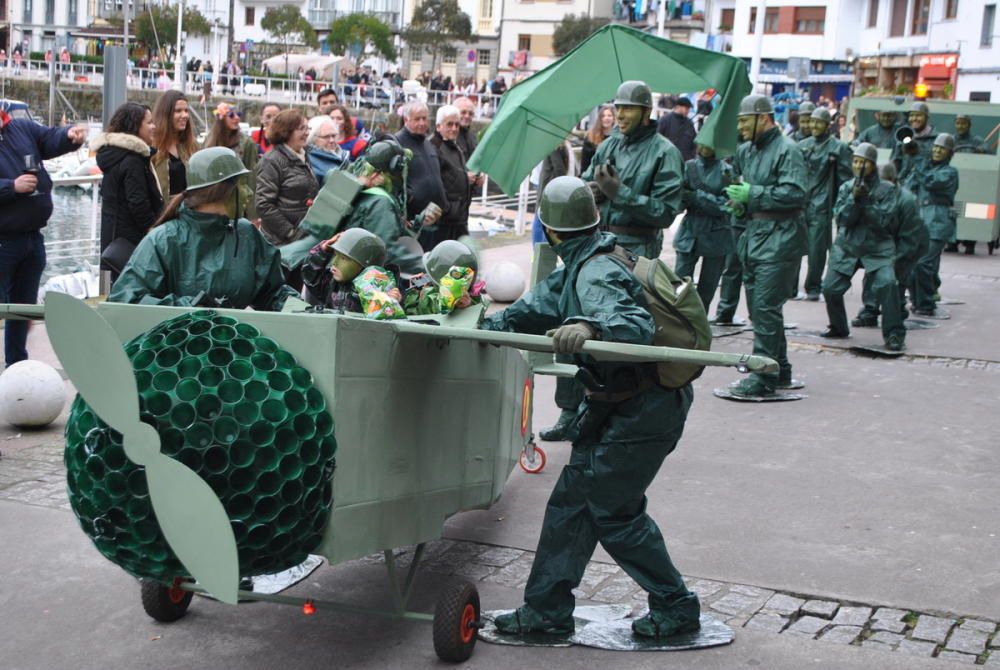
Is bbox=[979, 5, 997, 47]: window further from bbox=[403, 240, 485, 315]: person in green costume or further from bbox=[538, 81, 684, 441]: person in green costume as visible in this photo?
bbox=[403, 240, 485, 315]: person in green costume

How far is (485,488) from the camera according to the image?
5.61 m

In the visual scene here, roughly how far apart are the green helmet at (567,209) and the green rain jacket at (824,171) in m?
9.55

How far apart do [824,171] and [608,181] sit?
6542mm

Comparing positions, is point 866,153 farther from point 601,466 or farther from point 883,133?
point 601,466

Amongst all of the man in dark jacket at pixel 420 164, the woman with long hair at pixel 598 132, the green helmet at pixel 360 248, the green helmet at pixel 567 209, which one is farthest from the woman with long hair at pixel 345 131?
the green helmet at pixel 567 209

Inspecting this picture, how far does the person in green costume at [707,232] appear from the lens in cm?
1159

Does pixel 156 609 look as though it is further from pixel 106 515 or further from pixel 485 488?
pixel 485 488

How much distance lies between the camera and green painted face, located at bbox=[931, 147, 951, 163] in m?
15.3

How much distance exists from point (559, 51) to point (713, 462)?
64.8 metres

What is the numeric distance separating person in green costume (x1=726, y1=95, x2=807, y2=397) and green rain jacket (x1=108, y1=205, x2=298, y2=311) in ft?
16.2

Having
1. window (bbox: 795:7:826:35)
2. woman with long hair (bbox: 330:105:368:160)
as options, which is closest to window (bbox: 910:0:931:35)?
window (bbox: 795:7:826:35)

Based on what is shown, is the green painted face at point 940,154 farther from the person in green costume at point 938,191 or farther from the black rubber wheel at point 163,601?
the black rubber wheel at point 163,601

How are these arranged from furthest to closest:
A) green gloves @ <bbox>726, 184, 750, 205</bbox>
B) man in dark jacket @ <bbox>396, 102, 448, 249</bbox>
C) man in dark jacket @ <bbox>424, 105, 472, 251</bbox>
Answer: man in dark jacket @ <bbox>424, 105, 472, 251</bbox>, man in dark jacket @ <bbox>396, 102, 448, 249</bbox>, green gloves @ <bbox>726, 184, 750, 205</bbox>

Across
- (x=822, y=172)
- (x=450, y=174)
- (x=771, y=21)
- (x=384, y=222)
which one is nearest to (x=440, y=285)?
(x=384, y=222)
